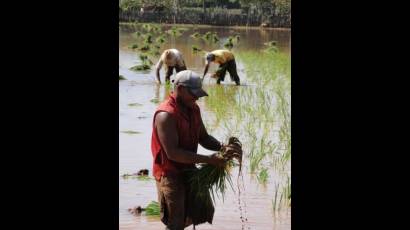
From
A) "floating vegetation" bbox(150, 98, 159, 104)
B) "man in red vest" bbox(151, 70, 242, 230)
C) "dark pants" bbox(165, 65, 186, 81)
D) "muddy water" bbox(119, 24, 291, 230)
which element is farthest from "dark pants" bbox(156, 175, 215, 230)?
"floating vegetation" bbox(150, 98, 159, 104)

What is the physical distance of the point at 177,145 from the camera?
5.54 m

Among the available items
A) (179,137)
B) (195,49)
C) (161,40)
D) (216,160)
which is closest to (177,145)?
(179,137)

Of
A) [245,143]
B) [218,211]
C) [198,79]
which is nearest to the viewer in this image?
[198,79]

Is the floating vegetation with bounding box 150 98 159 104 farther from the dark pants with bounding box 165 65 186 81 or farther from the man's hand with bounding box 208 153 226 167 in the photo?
the man's hand with bounding box 208 153 226 167

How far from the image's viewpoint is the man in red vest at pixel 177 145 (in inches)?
218

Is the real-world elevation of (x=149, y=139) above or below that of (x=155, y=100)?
below

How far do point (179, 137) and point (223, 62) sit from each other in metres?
A: 1.34

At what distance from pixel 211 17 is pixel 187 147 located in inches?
58.7

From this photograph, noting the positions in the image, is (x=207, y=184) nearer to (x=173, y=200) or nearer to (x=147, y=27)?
(x=173, y=200)

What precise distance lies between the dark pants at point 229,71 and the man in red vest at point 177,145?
109 centimetres

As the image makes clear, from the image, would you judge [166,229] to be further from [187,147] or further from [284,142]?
[284,142]

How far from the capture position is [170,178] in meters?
5.65

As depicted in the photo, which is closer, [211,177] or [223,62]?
[211,177]
